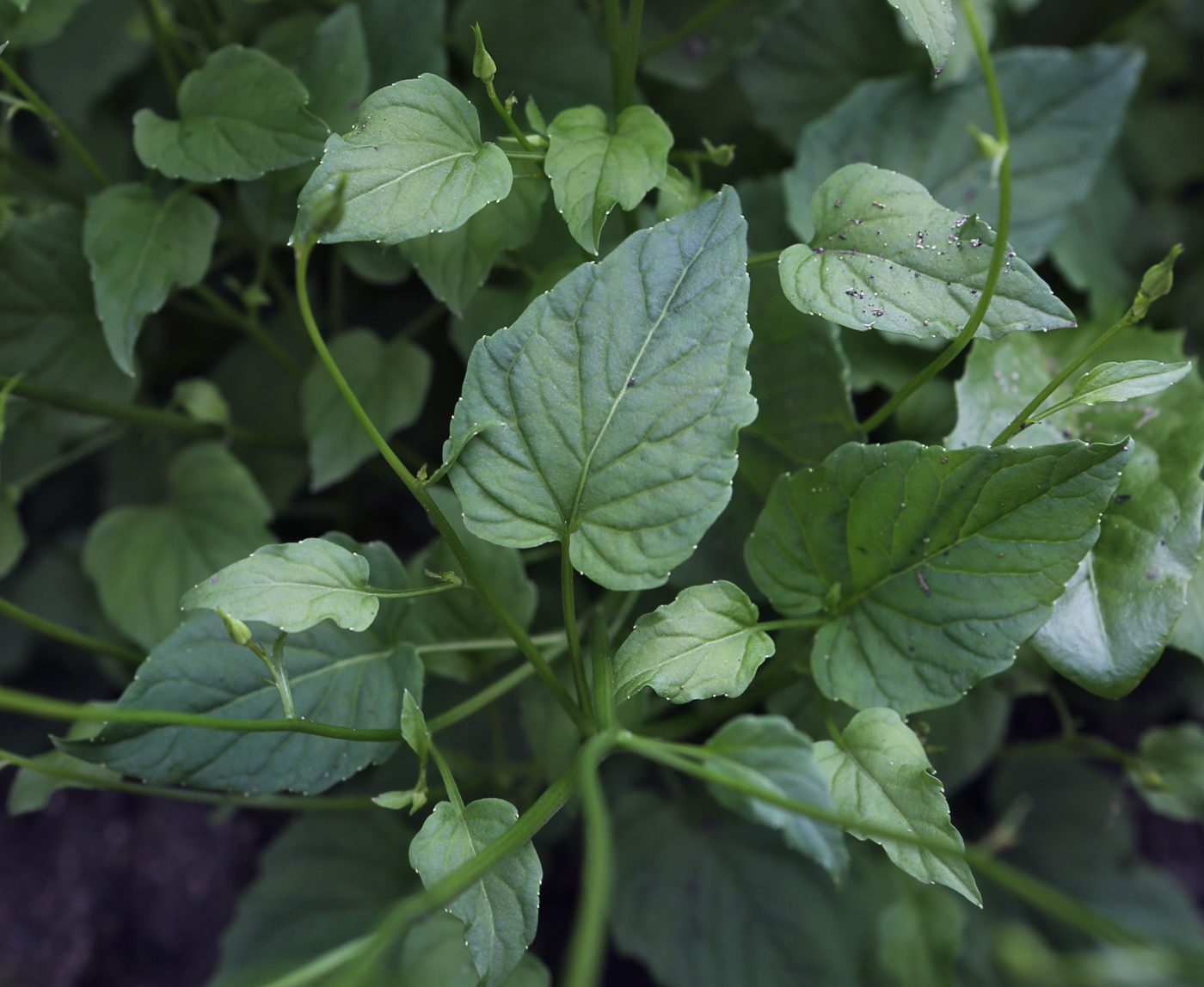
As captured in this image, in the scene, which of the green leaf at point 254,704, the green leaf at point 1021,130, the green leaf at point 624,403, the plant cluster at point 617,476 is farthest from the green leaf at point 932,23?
the green leaf at point 254,704

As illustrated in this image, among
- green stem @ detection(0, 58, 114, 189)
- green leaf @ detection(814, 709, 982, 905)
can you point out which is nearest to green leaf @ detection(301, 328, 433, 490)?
green stem @ detection(0, 58, 114, 189)

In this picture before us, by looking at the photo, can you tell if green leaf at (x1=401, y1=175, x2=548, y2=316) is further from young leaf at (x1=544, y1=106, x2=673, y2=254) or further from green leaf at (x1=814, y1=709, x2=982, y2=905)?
green leaf at (x1=814, y1=709, x2=982, y2=905)

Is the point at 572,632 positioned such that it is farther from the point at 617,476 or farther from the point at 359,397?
the point at 359,397

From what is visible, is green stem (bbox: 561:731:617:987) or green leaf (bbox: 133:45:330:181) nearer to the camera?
green stem (bbox: 561:731:617:987)

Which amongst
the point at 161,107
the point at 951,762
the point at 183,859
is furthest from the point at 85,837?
the point at 951,762

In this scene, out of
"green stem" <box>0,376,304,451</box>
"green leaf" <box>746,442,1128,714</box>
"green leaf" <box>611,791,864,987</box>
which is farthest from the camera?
"green leaf" <box>611,791,864,987</box>

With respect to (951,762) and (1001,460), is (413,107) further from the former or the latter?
(951,762)
